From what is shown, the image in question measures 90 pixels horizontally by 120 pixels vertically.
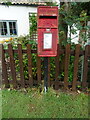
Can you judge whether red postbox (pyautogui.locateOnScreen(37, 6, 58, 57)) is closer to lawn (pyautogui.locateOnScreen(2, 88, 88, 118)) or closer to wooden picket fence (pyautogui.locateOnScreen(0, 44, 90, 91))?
wooden picket fence (pyautogui.locateOnScreen(0, 44, 90, 91))

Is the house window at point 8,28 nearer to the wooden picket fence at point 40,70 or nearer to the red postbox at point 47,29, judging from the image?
the wooden picket fence at point 40,70

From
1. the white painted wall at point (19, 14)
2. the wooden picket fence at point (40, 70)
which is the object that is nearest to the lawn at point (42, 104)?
the wooden picket fence at point (40, 70)

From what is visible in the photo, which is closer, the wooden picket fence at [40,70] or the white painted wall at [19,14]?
the wooden picket fence at [40,70]

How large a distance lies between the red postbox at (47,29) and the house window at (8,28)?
836cm

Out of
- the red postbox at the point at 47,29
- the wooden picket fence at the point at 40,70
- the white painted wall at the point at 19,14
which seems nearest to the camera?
the red postbox at the point at 47,29

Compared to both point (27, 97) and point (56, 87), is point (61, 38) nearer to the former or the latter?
point (56, 87)

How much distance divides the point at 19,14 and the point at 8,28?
1466 millimetres

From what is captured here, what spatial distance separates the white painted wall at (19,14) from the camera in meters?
9.58

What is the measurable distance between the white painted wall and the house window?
0.41 m

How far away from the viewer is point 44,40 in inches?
95.7

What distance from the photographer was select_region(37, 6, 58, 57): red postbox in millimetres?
2287

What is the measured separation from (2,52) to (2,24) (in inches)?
325

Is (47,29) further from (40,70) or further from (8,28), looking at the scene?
(8,28)

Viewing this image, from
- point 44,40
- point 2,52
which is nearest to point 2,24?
point 2,52
